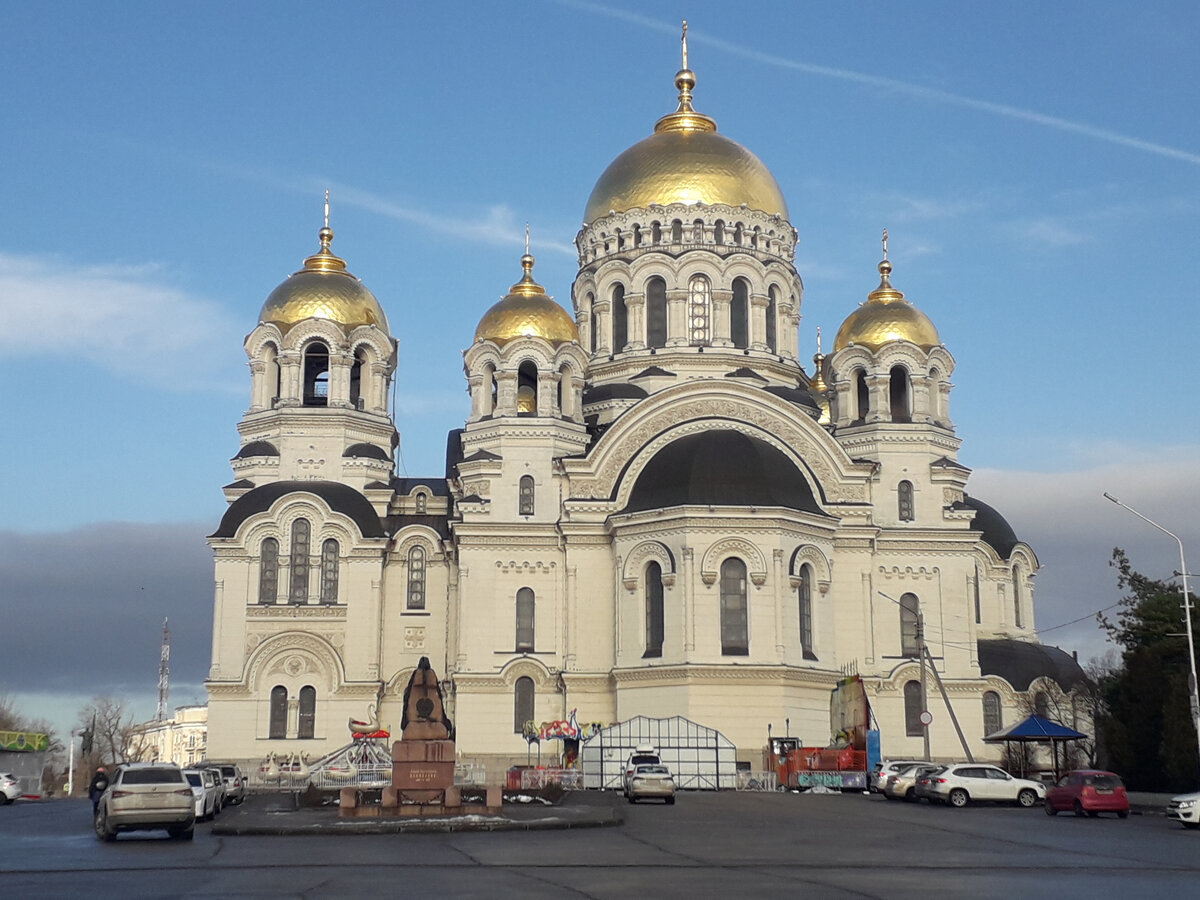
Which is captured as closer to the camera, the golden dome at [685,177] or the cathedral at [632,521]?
the cathedral at [632,521]

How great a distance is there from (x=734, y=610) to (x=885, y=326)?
42.0ft

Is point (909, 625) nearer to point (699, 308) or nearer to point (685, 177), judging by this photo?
point (699, 308)

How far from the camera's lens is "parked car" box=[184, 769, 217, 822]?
27.4 m

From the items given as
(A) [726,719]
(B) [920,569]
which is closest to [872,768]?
(A) [726,719]

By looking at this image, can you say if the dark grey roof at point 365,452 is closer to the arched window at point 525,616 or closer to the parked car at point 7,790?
the arched window at point 525,616

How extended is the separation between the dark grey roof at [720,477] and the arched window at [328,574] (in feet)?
32.6

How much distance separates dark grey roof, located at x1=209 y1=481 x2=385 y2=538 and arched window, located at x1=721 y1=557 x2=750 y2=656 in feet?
38.6

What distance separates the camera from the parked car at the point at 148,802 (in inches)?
870

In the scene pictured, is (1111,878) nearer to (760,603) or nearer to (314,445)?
(760,603)

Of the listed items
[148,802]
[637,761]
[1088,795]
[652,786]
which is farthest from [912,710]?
[148,802]

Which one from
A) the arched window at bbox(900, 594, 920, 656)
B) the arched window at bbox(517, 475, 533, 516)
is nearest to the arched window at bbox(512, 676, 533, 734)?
the arched window at bbox(517, 475, 533, 516)

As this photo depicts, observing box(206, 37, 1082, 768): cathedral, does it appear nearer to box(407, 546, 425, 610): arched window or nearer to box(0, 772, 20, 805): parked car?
box(407, 546, 425, 610): arched window

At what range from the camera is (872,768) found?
42.2 metres

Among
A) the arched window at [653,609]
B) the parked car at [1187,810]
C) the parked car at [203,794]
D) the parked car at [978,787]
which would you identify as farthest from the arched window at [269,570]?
the parked car at [1187,810]
